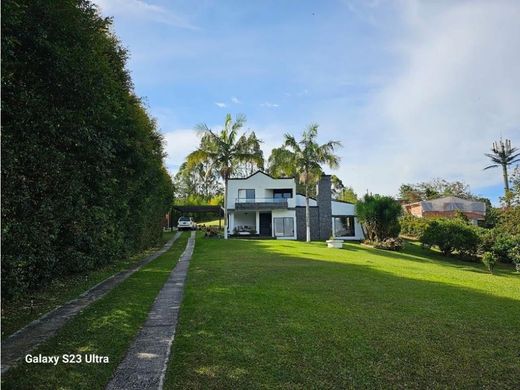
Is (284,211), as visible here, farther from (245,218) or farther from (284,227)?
(245,218)

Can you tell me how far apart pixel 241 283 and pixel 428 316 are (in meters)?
4.32

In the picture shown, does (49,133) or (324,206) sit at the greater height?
(324,206)

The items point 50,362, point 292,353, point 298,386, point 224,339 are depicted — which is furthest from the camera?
point 224,339

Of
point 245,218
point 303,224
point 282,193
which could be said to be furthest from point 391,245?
point 245,218

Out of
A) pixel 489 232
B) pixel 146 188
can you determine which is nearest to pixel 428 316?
pixel 146 188

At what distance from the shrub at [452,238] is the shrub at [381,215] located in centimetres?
250

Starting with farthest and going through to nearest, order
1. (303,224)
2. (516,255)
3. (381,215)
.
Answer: (303,224) < (381,215) < (516,255)

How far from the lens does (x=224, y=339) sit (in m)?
4.96

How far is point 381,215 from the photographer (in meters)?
28.9

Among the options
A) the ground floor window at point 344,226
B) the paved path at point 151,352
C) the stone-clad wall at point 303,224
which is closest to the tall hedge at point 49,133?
the paved path at point 151,352

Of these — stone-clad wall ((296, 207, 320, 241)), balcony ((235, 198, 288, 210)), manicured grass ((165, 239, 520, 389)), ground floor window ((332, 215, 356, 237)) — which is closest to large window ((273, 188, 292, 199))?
balcony ((235, 198, 288, 210))

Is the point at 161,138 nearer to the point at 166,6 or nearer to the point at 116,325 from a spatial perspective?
the point at 166,6

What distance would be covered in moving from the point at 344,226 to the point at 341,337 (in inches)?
1316

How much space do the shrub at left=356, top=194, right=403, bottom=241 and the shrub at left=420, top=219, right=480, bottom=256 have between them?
250cm
